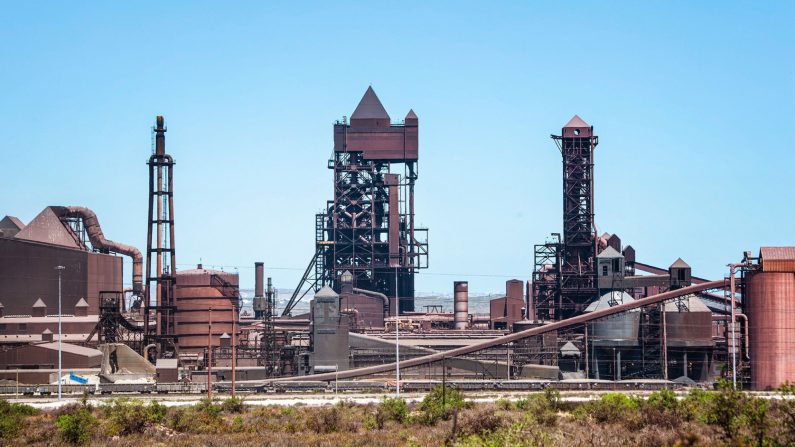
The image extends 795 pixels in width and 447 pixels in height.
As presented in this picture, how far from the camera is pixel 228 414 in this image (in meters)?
43.7

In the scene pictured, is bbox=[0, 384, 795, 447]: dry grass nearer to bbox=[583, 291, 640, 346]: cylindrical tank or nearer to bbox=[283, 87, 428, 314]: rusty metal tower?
bbox=[583, 291, 640, 346]: cylindrical tank

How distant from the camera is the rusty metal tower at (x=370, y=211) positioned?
326 ft

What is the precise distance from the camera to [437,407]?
39.8 m

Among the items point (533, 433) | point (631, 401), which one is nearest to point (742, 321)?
point (631, 401)

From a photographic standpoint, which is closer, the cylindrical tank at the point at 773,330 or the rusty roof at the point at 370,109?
the cylindrical tank at the point at 773,330

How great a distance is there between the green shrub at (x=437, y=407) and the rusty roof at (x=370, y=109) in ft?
202

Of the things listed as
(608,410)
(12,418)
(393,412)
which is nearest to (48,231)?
(12,418)

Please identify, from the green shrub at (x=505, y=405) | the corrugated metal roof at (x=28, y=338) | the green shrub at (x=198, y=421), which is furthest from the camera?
the corrugated metal roof at (x=28, y=338)

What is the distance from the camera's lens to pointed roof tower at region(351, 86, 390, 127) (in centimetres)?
10228

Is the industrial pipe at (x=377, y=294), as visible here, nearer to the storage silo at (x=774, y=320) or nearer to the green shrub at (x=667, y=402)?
the storage silo at (x=774, y=320)

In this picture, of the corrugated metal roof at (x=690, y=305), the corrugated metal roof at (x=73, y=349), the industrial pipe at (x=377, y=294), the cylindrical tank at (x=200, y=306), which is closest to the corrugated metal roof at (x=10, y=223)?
the cylindrical tank at (x=200, y=306)

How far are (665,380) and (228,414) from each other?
2809 cm

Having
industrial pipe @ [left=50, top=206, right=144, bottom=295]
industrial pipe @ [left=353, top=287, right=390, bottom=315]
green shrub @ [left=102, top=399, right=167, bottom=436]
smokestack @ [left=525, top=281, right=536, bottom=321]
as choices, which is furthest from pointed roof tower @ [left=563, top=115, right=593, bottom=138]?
green shrub @ [left=102, top=399, right=167, bottom=436]

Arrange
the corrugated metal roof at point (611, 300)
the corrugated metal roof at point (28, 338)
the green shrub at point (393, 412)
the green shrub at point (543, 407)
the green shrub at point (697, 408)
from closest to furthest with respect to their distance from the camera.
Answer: the green shrub at point (697, 408), the green shrub at point (543, 407), the green shrub at point (393, 412), the corrugated metal roof at point (611, 300), the corrugated metal roof at point (28, 338)
